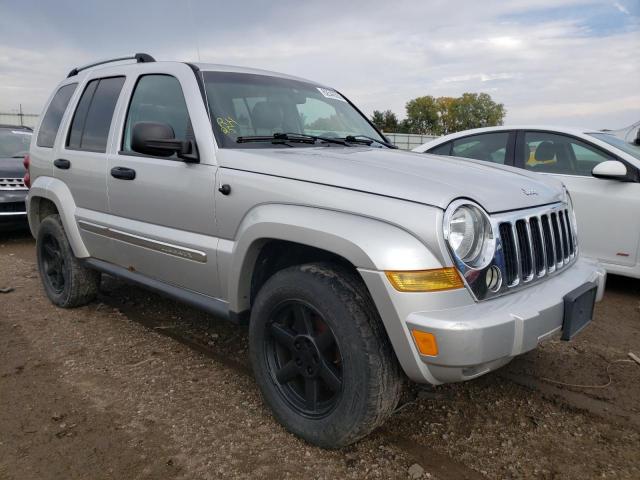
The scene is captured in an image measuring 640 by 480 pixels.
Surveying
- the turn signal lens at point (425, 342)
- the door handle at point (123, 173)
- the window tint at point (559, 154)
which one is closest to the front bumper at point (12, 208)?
the door handle at point (123, 173)

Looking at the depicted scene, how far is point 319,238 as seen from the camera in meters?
2.23

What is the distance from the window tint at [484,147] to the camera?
547 cm

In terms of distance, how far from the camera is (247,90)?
3.22 meters

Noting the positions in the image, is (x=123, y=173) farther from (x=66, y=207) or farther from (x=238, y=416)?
(x=238, y=416)

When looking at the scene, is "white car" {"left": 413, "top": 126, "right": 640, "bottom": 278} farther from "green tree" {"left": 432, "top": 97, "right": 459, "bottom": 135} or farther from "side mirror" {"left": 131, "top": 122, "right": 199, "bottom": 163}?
"green tree" {"left": 432, "top": 97, "right": 459, "bottom": 135}

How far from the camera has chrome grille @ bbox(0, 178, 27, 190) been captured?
24.0 feet

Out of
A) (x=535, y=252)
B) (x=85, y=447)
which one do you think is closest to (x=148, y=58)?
(x=85, y=447)

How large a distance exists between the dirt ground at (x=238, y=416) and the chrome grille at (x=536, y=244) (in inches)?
29.1

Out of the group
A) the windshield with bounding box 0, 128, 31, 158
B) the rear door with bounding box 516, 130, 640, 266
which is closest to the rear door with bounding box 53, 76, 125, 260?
the rear door with bounding box 516, 130, 640, 266

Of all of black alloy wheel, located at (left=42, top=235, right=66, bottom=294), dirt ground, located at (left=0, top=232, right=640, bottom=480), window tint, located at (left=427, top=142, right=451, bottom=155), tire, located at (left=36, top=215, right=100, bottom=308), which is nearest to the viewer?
dirt ground, located at (left=0, top=232, right=640, bottom=480)

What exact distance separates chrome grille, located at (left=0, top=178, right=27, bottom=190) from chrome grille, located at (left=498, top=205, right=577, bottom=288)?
7274mm

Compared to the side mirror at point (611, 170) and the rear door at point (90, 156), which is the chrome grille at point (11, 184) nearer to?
the rear door at point (90, 156)

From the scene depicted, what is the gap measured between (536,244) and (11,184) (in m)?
7.35

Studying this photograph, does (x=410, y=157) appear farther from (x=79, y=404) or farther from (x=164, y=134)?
(x=79, y=404)
